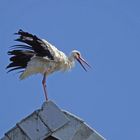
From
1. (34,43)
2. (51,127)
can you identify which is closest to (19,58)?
(34,43)

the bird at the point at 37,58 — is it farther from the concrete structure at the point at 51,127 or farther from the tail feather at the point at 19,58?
the concrete structure at the point at 51,127

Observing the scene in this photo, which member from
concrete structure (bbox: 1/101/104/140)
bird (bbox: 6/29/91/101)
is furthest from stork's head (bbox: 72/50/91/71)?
concrete structure (bbox: 1/101/104/140)

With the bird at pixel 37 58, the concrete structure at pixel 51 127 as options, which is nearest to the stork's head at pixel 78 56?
the bird at pixel 37 58

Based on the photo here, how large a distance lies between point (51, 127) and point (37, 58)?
4.97 metres

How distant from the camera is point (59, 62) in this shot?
535 inches

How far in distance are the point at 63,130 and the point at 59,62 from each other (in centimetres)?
604

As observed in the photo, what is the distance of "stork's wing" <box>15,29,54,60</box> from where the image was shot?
35.6ft

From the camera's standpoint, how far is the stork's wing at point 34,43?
35.6ft

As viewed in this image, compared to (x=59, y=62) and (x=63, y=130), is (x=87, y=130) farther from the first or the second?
(x=59, y=62)

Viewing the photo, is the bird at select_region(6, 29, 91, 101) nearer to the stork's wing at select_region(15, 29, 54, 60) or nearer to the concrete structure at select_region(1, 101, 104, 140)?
the stork's wing at select_region(15, 29, 54, 60)

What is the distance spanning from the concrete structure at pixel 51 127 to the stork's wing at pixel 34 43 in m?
3.35

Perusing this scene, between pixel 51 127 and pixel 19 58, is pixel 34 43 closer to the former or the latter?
pixel 19 58

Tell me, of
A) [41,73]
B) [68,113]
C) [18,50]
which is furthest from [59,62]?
[68,113]

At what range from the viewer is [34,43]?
11.2m
